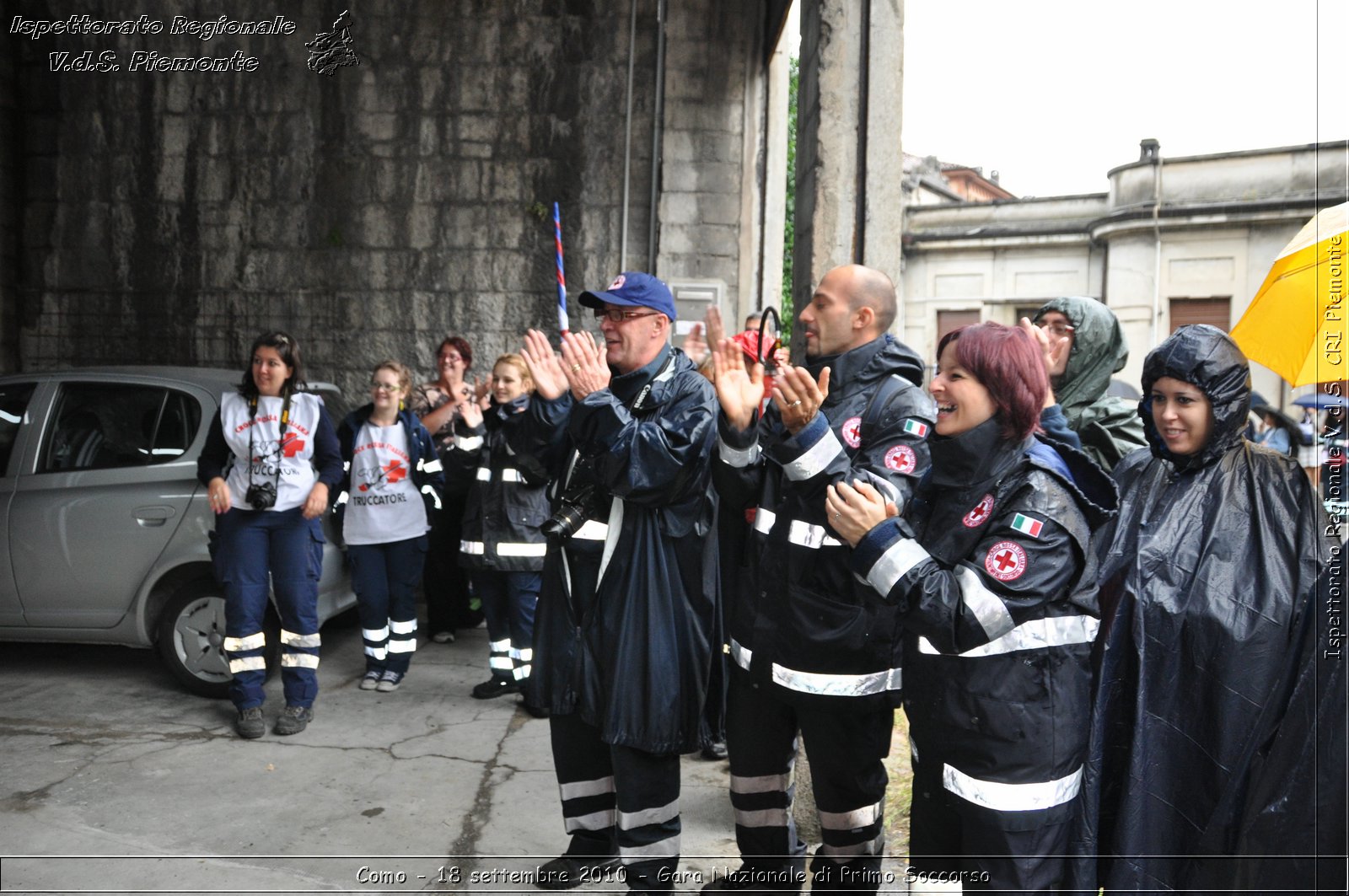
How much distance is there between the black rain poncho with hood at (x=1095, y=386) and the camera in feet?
12.7

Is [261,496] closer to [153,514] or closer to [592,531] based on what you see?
[153,514]

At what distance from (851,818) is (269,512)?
3.27 m

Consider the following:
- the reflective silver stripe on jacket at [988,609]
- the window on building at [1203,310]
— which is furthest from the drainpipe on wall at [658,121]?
the window on building at [1203,310]

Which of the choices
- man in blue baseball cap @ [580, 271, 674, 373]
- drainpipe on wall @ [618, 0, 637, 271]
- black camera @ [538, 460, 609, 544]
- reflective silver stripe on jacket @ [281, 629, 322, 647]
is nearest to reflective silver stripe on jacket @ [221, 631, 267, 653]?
reflective silver stripe on jacket @ [281, 629, 322, 647]

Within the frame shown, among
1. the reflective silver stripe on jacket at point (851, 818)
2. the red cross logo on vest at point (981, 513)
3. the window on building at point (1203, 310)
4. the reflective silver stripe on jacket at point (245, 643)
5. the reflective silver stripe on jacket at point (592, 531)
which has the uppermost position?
the window on building at point (1203, 310)

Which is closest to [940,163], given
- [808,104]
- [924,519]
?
[808,104]

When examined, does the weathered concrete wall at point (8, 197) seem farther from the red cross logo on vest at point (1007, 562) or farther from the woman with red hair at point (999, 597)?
the red cross logo on vest at point (1007, 562)

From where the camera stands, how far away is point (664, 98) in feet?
29.4

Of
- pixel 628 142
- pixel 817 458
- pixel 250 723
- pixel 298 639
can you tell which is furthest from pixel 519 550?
pixel 628 142

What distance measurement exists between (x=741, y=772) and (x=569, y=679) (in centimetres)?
64

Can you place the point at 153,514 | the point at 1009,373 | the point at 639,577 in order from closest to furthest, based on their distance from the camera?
the point at 1009,373 → the point at 639,577 → the point at 153,514

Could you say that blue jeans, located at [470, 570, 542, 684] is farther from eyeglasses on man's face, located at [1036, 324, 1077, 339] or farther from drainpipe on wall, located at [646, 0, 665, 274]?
→ drainpipe on wall, located at [646, 0, 665, 274]

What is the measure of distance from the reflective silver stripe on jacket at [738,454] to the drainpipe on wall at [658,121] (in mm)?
6107

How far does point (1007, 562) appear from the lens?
7.60 feet
